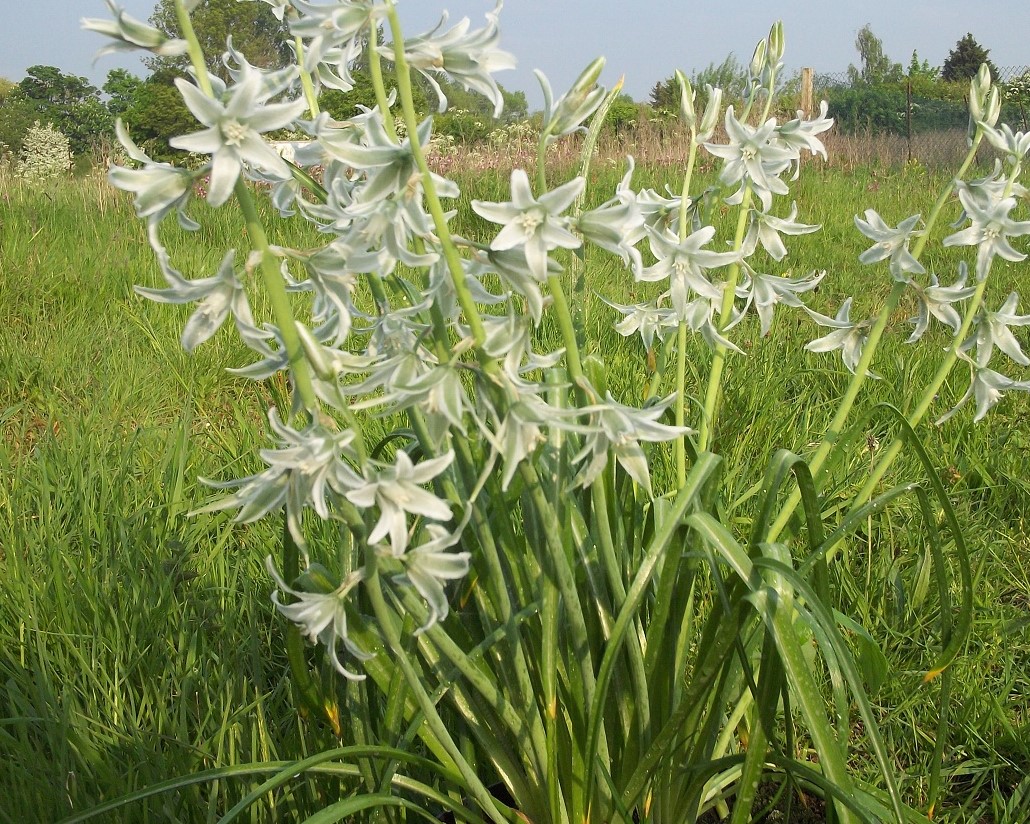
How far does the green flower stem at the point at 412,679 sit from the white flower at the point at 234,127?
0.43 metres

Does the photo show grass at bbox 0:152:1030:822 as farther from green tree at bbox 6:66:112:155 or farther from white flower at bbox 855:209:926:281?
green tree at bbox 6:66:112:155

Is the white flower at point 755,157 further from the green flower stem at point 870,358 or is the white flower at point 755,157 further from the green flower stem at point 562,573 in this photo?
the green flower stem at point 562,573

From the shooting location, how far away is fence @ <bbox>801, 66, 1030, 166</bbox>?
12.5 metres

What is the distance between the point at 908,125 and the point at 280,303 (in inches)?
546

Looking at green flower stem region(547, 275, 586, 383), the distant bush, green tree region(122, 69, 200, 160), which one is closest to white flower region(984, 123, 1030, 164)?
green flower stem region(547, 275, 586, 383)

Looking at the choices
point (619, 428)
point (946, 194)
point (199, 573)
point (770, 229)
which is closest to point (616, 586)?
point (619, 428)

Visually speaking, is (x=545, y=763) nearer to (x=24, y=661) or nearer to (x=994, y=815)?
(x=994, y=815)

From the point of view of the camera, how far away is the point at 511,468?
97 cm

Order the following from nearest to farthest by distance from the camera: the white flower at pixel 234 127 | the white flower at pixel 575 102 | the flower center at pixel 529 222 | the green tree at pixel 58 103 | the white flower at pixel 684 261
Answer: the white flower at pixel 234 127, the flower center at pixel 529 222, the white flower at pixel 575 102, the white flower at pixel 684 261, the green tree at pixel 58 103

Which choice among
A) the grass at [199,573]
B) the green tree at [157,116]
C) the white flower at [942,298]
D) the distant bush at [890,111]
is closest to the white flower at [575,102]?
the white flower at [942,298]

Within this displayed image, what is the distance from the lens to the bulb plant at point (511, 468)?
0.93 metres

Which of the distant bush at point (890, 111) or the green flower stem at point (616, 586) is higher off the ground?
the green flower stem at point (616, 586)

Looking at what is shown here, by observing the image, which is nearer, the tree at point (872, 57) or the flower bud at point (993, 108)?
the flower bud at point (993, 108)

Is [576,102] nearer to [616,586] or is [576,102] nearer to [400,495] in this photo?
[400,495]
